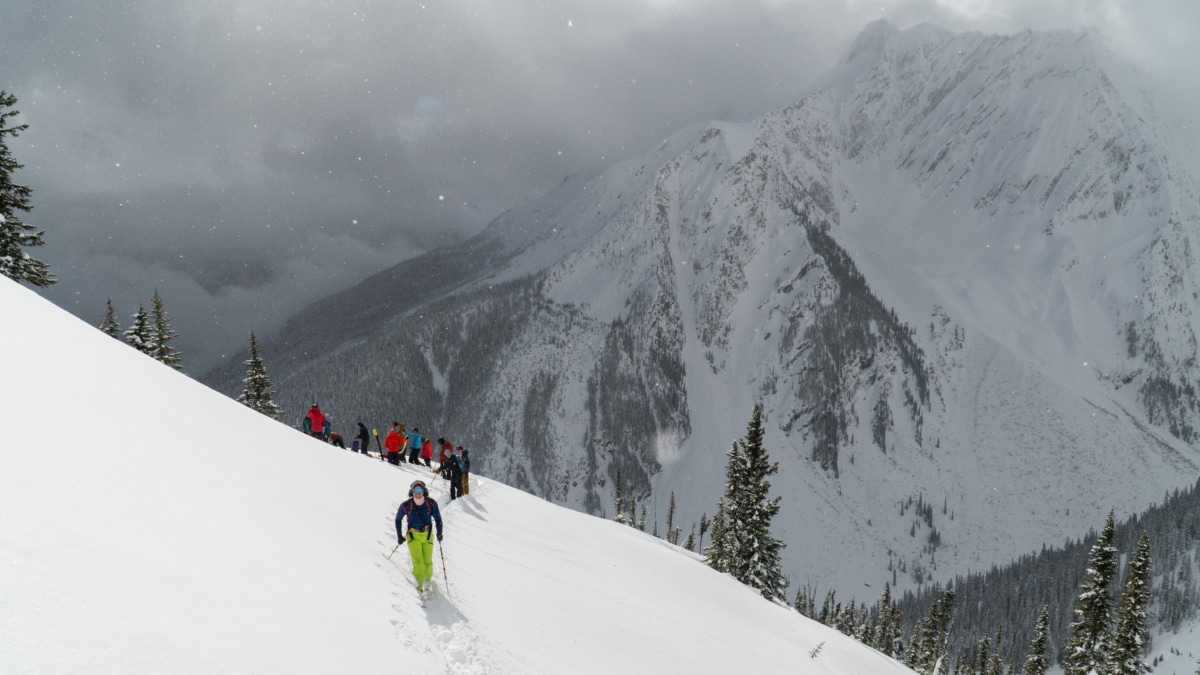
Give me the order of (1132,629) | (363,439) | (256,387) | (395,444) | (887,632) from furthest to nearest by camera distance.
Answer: (887,632) → (256,387) → (1132,629) → (363,439) → (395,444)

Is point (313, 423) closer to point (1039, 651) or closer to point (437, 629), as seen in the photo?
point (437, 629)

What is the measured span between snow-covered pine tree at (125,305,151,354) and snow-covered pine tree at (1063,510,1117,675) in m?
57.0

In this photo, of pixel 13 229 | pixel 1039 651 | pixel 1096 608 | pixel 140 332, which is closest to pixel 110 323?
pixel 140 332

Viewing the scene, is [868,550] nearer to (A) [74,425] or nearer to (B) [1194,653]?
(B) [1194,653]

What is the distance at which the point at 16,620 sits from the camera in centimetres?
390

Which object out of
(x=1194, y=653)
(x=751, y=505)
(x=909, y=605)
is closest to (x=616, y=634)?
(x=751, y=505)

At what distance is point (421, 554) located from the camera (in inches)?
387

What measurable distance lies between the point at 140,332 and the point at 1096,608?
59616 mm

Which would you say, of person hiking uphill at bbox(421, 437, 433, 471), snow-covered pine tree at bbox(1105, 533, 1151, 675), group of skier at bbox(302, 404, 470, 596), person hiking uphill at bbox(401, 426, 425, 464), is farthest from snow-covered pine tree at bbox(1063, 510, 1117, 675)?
person hiking uphill at bbox(401, 426, 425, 464)

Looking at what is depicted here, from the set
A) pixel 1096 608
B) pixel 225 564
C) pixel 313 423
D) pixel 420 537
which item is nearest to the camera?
pixel 225 564

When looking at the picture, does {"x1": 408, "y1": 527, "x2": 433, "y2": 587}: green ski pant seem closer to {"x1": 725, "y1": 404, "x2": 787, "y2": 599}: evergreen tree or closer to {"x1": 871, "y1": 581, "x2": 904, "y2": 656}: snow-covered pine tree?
{"x1": 725, "y1": 404, "x2": 787, "y2": 599}: evergreen tree

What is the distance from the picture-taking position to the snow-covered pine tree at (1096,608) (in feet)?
102

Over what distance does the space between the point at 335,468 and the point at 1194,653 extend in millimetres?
156541

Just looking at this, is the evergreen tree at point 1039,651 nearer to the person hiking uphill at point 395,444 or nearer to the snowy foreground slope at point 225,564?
the snowy foreground slope at point 225,564
